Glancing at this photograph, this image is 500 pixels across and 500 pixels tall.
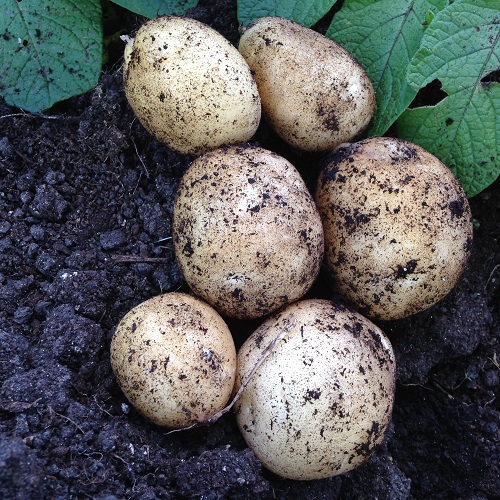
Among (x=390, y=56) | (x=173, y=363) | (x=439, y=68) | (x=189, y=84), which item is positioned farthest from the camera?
(x=390, y=56)

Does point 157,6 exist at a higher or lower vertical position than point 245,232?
higher

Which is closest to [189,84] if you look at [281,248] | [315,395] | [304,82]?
[304,82]

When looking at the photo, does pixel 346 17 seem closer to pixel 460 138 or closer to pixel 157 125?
pixel 460 138

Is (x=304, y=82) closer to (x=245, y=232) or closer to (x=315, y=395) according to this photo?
(x=245, y=232)

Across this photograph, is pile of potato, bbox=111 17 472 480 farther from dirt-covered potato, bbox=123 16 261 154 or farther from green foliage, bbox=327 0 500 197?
green foliage, bbox=327 0 500 197

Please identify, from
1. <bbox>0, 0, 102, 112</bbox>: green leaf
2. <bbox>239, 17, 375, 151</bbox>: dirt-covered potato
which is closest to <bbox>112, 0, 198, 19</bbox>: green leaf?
<bbox>0, 0, 102, 112</bbox>: green leaf

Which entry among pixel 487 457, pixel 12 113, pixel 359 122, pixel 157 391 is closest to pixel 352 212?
pixel 359 122

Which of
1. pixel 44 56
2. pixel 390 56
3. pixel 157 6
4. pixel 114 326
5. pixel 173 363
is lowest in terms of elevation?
pixel 114 326
